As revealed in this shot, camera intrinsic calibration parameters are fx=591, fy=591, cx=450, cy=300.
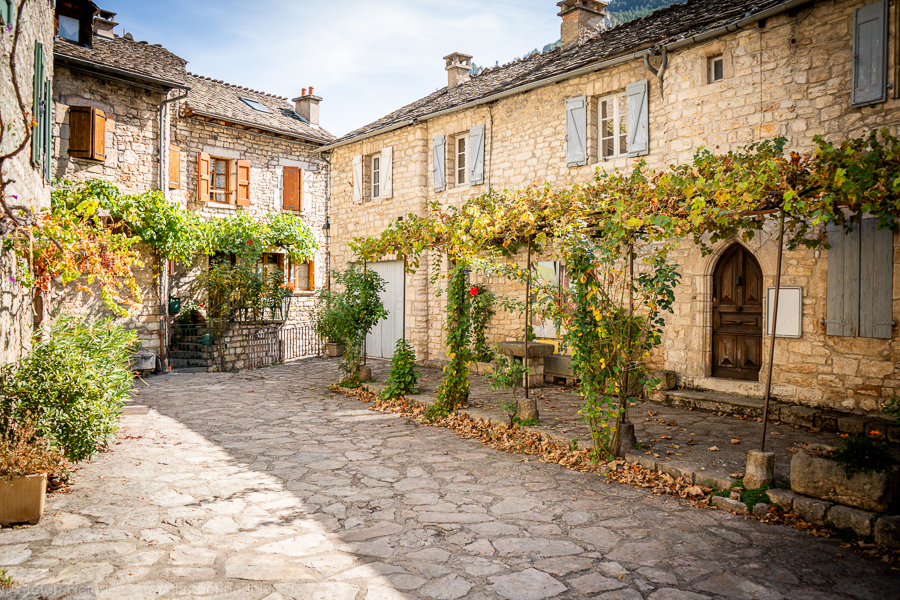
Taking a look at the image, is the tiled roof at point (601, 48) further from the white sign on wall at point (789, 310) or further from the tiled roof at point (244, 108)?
the tiled roof at point (244, 108)

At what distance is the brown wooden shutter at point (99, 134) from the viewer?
39.0ft

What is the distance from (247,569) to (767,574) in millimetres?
3050

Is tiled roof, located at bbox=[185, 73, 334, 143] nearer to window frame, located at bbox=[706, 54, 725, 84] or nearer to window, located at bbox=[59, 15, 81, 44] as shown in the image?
window, located at bbox=[59, 15, 81, 44]

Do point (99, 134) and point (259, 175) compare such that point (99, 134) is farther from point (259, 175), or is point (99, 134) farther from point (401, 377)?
point (401, 377)

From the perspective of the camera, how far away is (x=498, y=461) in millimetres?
5879

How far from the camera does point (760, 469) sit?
4.59 metres

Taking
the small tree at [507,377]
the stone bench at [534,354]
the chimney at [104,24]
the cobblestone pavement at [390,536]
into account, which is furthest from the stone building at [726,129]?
the chimney at [104,24]

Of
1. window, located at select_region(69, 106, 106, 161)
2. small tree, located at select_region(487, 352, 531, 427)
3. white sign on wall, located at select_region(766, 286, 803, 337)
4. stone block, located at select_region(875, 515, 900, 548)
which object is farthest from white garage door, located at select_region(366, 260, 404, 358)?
stone block, located at select_region(875, 515, 900, 548)

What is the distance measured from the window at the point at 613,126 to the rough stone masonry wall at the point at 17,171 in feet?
25.3

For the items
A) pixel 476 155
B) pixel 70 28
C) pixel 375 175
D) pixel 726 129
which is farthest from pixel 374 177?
pixel 726 129

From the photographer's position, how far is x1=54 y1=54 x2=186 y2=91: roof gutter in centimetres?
1167

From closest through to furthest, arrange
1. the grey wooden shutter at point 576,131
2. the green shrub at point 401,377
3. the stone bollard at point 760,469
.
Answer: the stone bollard at point 760,469, the green shrub at point 401,377, the grey wooden shutter at point 576,131

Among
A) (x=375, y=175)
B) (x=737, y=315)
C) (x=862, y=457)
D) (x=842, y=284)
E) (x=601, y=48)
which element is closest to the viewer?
(x=862, y=457)

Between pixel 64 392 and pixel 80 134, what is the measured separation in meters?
9.19
